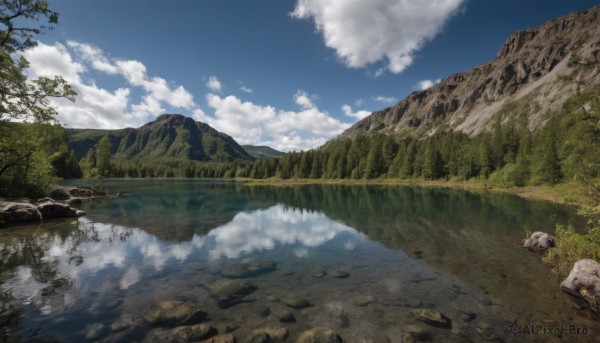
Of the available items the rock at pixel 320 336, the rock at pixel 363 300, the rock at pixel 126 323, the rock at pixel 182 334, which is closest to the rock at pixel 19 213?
the rock at pixel 126 323

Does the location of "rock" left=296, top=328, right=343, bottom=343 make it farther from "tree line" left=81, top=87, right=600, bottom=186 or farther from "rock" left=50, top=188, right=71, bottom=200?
"rock" left=50, top=188, right=71, bottom=200

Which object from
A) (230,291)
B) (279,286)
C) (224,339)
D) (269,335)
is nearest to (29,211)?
(230,291)

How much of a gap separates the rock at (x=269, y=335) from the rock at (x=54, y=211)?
41.3 meters

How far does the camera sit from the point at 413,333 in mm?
11914

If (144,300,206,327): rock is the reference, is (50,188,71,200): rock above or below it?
above

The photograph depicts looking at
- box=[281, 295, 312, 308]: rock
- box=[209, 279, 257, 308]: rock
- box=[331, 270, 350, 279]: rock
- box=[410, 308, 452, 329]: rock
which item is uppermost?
box=[410, 308, 452, 329]: rock

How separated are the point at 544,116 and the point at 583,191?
8369 inches

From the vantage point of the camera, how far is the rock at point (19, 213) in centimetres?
3312

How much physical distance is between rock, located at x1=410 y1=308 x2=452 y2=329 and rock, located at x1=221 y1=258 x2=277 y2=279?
1019 centimetres

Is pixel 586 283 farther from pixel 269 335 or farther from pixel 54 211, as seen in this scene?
pixel 54 211

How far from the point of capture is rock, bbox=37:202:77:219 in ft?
124

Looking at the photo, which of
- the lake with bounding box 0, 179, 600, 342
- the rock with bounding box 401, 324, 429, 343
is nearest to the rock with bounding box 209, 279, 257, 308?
the lake with bounding box 0, 179, 600, 342

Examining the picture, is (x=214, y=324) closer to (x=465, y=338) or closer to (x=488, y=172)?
(x=465, y=338)

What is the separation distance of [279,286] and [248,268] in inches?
166
